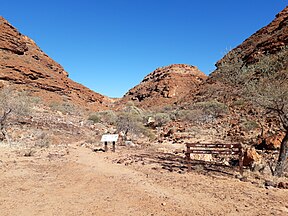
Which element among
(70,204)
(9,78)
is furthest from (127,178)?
(9,78)

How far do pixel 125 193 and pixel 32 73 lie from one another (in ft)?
157

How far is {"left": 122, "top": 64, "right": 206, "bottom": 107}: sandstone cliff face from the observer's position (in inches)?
2692

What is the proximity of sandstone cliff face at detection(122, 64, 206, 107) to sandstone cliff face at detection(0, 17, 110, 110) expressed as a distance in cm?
1500

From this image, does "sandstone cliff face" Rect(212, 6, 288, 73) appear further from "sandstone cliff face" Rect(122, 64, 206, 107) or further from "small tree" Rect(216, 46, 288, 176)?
"sandstone cliff face" Rect(122, 64, 206, 107)

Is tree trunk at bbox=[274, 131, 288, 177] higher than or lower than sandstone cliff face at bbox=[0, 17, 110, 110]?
lower

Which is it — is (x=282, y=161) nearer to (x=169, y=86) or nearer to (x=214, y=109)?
(x=214, y=109)

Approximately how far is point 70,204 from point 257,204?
406 centimetres

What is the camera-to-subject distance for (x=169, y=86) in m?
71.6

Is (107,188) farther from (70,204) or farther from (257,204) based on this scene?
(257,204)

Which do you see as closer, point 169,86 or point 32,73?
point 32,73

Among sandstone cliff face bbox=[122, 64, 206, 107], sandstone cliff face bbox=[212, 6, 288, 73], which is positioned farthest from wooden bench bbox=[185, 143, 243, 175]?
sandstone cliff face bbox=[122, 64, 206, 107]

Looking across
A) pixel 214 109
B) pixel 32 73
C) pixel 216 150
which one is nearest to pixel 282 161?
pixel 216 150

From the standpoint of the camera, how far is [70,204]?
5.82 m

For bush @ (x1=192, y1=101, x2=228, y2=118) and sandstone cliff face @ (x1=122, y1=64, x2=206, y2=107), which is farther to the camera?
sandstone cliff face @ (x1=122, y1=64, x2=206, y2=107)
